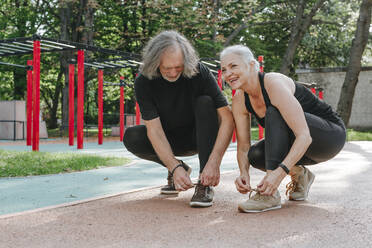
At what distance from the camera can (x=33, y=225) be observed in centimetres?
220

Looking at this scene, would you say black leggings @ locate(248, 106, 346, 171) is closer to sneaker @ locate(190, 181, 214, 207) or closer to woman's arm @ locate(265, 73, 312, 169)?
woman's arm @ locate(265, 73, 312, 169)

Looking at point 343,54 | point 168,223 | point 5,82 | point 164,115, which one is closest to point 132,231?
point 168,223

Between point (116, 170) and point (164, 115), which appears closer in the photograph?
point (164, 115)

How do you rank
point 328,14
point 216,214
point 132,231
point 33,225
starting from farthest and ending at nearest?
point 328,14 → point 216,214 → point 33,225 → point 132,231

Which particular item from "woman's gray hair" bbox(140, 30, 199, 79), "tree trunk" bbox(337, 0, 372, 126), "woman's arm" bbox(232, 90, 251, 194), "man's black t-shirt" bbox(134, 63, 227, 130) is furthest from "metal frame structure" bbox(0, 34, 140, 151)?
"tree trunk" bbox(337, 0, 372, 126)

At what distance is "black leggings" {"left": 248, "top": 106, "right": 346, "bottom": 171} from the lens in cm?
229

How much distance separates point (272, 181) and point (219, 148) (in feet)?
1.67

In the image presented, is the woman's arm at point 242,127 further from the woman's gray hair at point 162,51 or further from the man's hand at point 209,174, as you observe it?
the woman's gray hair at point 162,51

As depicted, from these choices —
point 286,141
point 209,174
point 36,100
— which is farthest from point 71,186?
point 36,100

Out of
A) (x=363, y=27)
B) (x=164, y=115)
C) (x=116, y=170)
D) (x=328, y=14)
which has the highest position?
(x=328, y=14)

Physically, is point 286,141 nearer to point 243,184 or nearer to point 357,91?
point 243,184

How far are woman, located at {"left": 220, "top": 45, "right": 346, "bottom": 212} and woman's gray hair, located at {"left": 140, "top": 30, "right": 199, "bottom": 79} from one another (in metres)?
0.23

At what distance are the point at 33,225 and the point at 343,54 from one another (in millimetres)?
21723

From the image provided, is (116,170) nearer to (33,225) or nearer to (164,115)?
(164,115)
